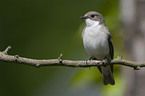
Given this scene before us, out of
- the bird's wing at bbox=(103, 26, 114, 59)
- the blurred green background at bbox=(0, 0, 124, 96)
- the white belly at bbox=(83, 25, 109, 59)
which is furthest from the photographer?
the blurred green background at bbox=(0, 0, 124, 96)

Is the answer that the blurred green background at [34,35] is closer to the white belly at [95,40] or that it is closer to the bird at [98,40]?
the bird at [98,40]

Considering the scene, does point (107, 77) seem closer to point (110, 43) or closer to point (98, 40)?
point (110, 43)

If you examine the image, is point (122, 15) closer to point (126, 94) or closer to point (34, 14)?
point (126, 94)

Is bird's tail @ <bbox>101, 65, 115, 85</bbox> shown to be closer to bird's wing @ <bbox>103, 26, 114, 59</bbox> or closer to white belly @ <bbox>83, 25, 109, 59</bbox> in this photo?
bird's wing @ <bbox>103, 26, 114, 59</bbox>

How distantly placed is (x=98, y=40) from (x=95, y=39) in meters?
0.06

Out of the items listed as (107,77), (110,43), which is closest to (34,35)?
(107,77)

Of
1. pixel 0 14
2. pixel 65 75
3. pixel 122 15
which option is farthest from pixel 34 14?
pixel 122 15

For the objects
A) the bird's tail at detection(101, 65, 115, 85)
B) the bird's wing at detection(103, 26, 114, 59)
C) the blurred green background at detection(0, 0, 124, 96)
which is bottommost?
the bird's tail at detection(101, 65, 115, 85)

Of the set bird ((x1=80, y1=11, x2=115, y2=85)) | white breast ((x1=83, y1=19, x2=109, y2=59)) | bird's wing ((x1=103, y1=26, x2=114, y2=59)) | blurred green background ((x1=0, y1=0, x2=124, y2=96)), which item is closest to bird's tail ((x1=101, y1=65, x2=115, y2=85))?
bird ((x1=80, y1=11, x2=115, y2=85))

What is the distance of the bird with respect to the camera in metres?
5.21

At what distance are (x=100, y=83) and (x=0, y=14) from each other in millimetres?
6254

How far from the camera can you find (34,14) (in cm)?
1061

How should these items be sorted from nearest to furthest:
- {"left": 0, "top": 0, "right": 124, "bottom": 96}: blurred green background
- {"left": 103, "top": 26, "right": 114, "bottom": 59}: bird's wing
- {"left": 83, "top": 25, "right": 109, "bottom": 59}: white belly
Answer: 1. {"left": 83, "top": 25, "right": 109, "bottom": 59}: white belly
2. {"left": 103, "top": 26, "right": 114, "bottom": 59}: bird's wing
3. {"left": 0, "top": 0, "right": 124, "bottom": 96}: blurred green background

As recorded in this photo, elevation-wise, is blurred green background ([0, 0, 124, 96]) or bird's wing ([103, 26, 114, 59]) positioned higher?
blurred green background ([0, 0, 124, 96])
